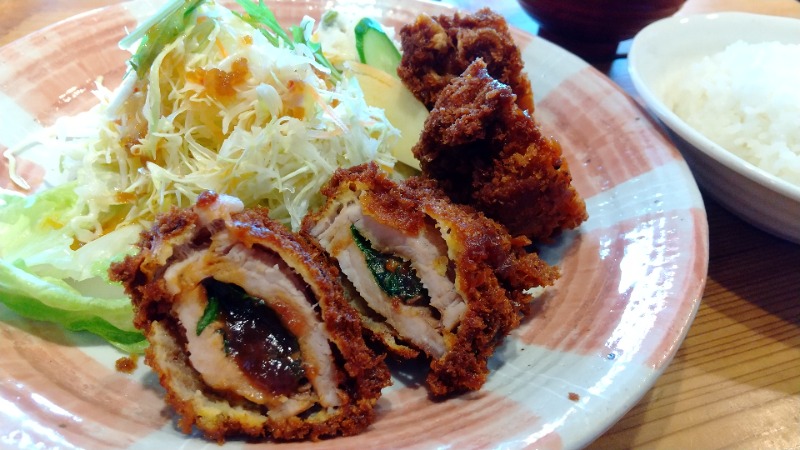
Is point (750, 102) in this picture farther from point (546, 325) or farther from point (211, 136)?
point (211, 136)

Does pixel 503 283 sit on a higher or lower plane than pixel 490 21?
lower

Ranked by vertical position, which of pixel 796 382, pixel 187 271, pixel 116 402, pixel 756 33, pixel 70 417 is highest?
pixel 187 271

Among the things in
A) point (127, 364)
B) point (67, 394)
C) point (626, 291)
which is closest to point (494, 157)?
point (626, 291)

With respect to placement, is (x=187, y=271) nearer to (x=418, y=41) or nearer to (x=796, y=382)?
(x=418, y=41)

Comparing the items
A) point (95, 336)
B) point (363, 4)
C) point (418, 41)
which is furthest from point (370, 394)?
point (363, 4)

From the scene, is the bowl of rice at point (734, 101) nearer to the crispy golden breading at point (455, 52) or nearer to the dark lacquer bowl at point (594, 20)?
the dark lacquer bowl at point (594, 20)
